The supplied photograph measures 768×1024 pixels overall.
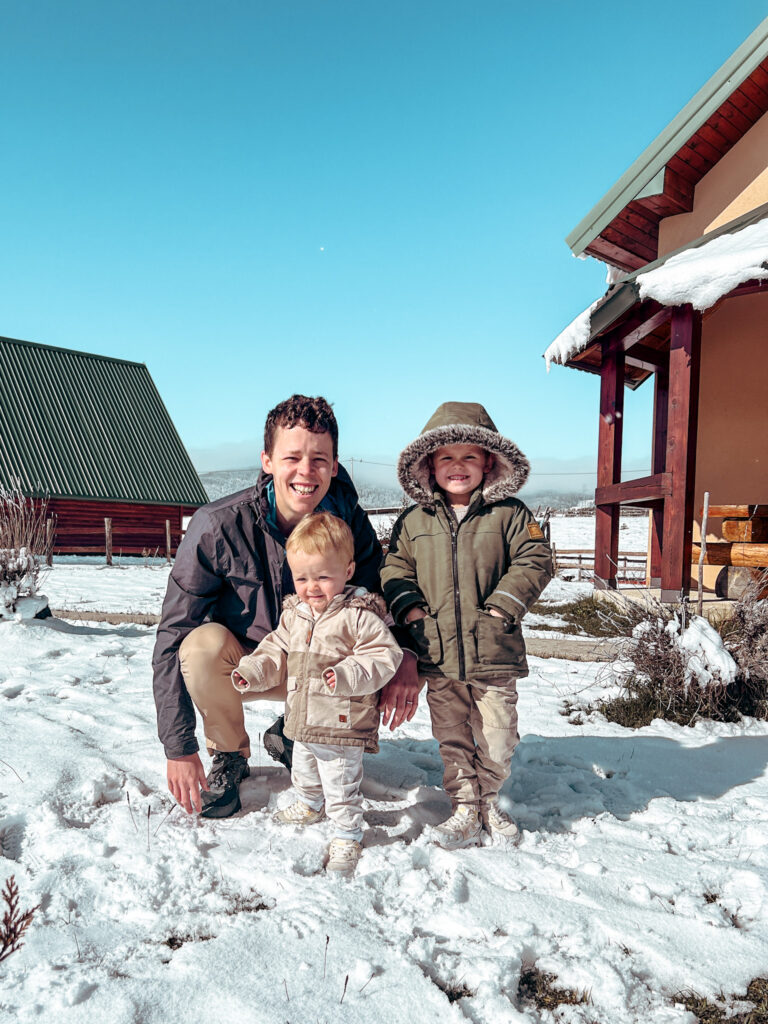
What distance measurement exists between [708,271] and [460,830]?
14.9ft

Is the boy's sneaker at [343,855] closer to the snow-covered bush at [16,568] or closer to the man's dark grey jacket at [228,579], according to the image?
the man's dark grey jacket at [228,579]

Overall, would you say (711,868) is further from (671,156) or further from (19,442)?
(19,442)

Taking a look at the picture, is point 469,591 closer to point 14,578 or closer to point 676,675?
point 676,675

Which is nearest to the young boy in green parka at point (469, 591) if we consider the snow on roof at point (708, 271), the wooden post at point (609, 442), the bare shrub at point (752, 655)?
the bare shrub at point (752, 655)

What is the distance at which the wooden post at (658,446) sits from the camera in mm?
8109

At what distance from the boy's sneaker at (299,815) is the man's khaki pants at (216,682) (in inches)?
14.0

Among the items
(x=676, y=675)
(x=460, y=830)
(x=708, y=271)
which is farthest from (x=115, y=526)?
(x=460, y=830)

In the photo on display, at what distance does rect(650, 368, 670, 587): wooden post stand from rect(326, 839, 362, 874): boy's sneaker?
6.75 m

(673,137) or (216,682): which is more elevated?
(673,137)

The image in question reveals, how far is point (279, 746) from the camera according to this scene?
2809 mm

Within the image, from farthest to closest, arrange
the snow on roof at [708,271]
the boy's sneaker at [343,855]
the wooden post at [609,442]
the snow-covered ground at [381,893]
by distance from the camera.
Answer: the wooden post at [609,442] < the snow on roof at [708,271] < the boy's sneaker at [343,855] < the snow-covered ground at [381,893]

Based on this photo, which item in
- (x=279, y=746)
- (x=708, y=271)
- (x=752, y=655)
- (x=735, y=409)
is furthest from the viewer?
(x=735, y=409)

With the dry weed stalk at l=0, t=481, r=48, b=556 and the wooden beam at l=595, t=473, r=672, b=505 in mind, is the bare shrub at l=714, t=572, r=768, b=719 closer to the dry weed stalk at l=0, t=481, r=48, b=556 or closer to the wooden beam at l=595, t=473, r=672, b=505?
the wooden beam at l=595, t=473, r=672, b=505

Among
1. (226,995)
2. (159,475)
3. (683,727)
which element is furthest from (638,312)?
(159,475)
